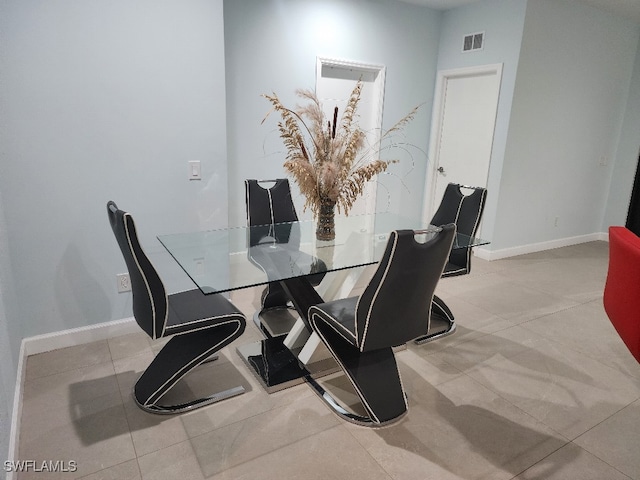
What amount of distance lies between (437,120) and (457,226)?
8.12 feet

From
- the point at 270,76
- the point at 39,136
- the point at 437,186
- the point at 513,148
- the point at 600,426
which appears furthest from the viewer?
the point at 437,186

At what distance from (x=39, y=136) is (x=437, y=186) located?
421 cm

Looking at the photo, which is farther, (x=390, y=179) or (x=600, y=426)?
(x=390, y=179)

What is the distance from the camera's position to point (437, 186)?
5.24 m

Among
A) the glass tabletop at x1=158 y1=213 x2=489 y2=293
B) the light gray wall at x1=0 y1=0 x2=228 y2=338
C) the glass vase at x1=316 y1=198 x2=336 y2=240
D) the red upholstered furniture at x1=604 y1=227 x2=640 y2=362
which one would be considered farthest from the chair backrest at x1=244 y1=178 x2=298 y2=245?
the red upholstered furniture at x1=604 y1=227 x2=640 y2=362

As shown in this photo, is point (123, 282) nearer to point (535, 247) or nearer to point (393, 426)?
point (393, 426)

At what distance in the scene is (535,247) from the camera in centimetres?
507

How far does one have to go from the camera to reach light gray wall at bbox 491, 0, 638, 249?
429 cm

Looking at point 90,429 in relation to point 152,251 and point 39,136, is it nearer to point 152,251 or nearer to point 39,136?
point 152,251

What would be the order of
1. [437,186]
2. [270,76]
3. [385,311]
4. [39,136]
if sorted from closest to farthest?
1. [385,311]
2. [39,136]
3. [270,76]
4. [437,186]

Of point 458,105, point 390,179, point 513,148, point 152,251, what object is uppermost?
point 458,105

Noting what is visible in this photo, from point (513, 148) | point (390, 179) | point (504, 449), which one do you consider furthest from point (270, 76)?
point (504, 449)

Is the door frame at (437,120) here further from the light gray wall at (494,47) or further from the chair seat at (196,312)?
the chair seat at (196,312)

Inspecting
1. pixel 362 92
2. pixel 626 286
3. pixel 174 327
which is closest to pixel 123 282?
pixel 174 327
